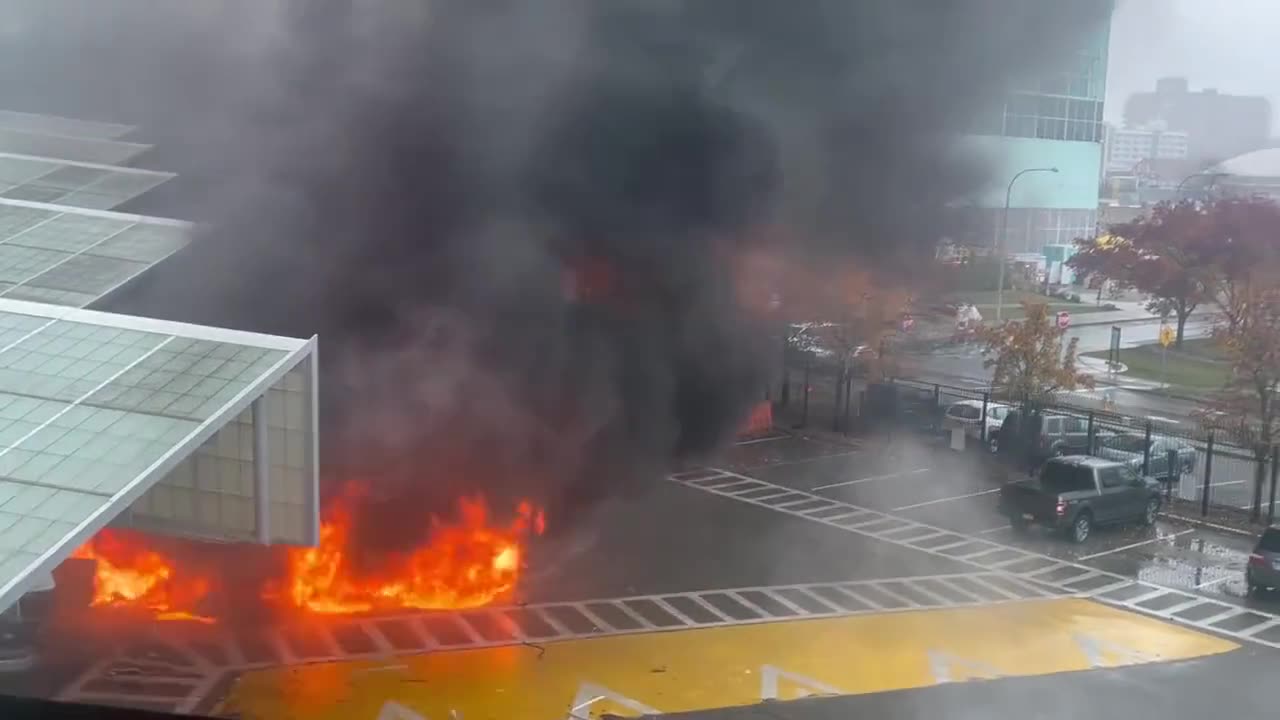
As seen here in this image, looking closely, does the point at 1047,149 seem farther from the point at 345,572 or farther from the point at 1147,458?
the point at 345,572

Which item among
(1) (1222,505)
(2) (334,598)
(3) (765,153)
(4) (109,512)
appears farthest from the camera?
(1) (1222,505)

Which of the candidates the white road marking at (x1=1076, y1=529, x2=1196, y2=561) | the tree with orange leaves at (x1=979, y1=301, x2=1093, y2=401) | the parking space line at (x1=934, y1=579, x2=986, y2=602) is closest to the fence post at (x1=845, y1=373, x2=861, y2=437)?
the tree with orange leaves at (x1=979, y1=301, x2=1093, y2=401)

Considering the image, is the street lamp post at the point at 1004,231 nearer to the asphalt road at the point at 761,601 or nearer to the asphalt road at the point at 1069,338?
the asphalt road at the point at 1069,338

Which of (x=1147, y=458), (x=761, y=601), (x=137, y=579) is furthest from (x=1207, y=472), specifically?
(x=137, y=579)

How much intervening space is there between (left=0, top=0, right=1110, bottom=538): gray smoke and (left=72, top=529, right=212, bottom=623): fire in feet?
4.10

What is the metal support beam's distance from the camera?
19.3ft

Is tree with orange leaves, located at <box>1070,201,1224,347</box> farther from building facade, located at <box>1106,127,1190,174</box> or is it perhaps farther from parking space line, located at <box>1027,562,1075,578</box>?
parking space line, located at <box>1027,562,1075,578</box>

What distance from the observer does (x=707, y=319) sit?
10.1 metres

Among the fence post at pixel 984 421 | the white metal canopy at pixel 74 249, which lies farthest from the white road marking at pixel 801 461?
the white metal canopy at pixel 74 249

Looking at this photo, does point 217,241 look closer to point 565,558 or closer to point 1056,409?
point 565,558

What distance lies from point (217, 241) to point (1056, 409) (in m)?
8.57

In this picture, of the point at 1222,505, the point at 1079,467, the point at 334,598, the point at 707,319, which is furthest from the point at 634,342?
the point at 1222,505

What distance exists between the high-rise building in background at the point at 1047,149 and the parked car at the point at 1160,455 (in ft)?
11.5

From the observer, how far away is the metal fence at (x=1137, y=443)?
10.9 metres
